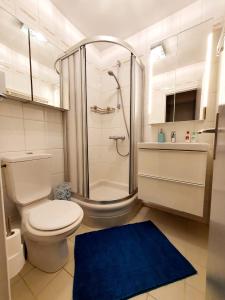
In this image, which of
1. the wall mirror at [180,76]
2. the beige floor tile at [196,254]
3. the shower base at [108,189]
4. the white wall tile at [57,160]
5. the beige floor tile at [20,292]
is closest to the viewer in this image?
the beige floor tile at [20,292]

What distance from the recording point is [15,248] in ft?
2.53

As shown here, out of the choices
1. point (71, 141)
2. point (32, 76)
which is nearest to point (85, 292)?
point (71, 141)

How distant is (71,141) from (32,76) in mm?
747

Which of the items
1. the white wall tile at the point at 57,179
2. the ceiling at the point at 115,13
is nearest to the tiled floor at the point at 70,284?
the white wall tile at the point at 57,179

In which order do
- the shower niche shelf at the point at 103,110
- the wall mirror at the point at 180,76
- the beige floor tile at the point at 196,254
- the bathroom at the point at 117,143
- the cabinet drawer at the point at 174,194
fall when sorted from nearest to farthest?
the bathroom at the point at 117,143 → the beige floor tile at the point at 196,254 → the cabinet drawer at the point at 174,194 → the wall mirror at the point at 180,76 → the shower niche shelf at the point at 103,110

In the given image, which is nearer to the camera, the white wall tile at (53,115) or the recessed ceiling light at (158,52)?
the white wall tile at (53,115)

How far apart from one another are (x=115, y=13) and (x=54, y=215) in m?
2.23

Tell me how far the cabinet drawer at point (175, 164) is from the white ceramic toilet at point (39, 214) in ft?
2.62

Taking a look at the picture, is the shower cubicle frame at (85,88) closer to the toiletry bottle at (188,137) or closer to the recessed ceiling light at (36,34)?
the recessed ceiling light at (36,34)

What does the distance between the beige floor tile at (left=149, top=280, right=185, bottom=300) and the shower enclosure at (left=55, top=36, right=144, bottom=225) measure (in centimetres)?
71

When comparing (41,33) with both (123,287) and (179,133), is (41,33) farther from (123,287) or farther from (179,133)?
(123,287)

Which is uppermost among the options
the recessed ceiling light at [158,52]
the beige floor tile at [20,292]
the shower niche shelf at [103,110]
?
the recessed ceiling light at [158,52]

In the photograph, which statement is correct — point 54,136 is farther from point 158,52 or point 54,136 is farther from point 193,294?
point 193,294

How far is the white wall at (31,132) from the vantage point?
1.24m
